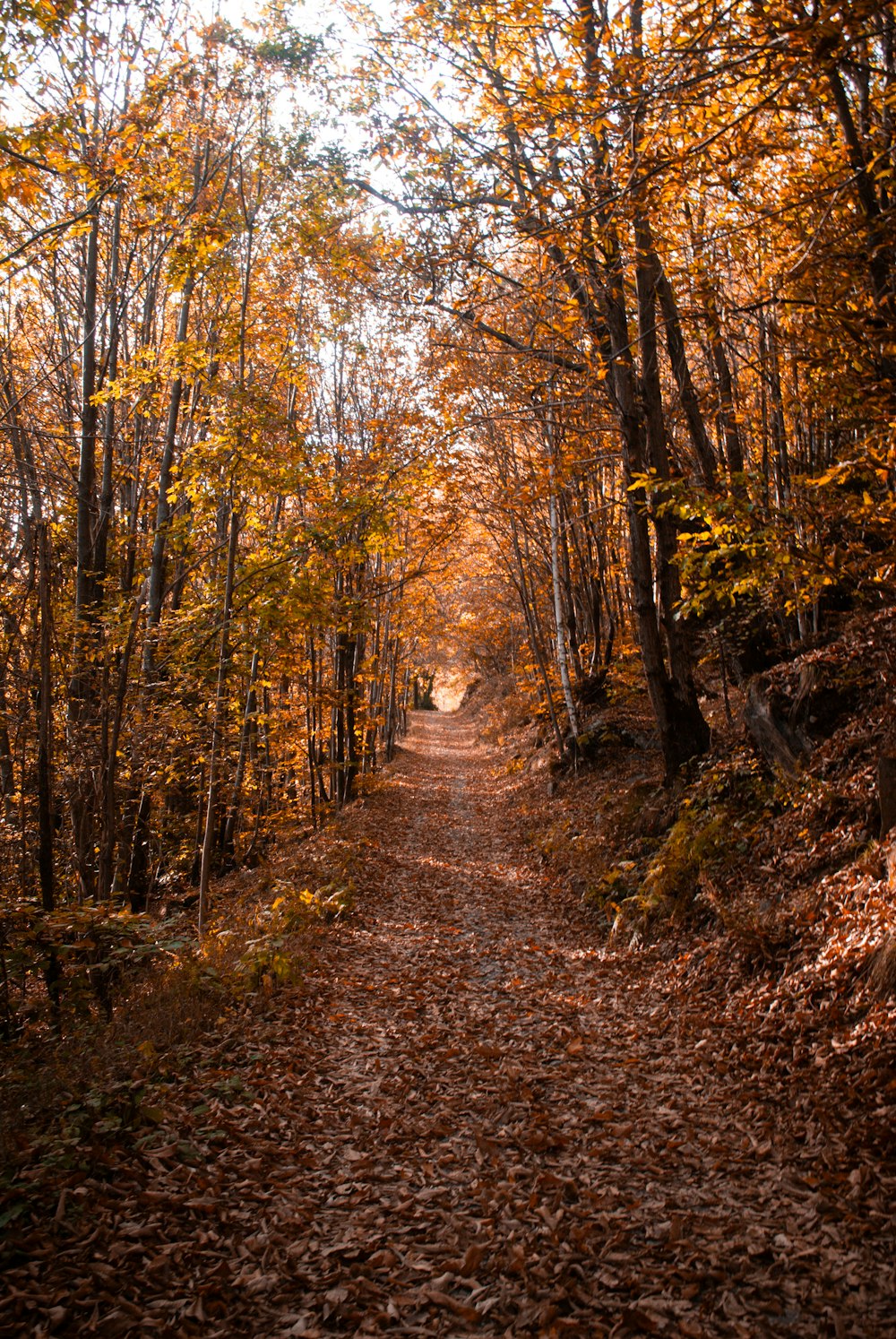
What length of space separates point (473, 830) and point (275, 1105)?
34.2 ft

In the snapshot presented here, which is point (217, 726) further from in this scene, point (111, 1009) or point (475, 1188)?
point (475, 1188)

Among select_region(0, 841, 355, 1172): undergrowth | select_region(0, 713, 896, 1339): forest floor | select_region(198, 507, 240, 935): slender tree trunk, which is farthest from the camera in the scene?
select_region(198, 507, 240, 935): slender tree trunk

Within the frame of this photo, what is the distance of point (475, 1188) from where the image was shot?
402 cm

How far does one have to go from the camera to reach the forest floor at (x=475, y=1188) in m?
3.15

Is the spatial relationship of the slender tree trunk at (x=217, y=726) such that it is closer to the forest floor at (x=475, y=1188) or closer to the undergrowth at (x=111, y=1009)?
the undergrowth at (x=111, y=1009)

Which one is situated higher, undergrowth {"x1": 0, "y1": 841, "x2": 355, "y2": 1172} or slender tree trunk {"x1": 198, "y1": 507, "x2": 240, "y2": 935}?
slender tree trunk {"x1": 198, "y1": 507, "x2": 240, "y2": 935}

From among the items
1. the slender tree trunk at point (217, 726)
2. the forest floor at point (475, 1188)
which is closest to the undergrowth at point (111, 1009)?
the forest floor at point (475, 1188)

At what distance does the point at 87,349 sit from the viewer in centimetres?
946

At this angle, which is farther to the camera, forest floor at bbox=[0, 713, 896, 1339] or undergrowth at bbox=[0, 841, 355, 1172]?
undergrowth at bbox=[0, 841, 355, 1172]

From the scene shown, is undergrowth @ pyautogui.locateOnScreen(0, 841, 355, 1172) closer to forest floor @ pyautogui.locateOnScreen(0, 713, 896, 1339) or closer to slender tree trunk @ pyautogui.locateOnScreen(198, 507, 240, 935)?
forest floor @ pyautogui.locateOnScreen(0, 713, 896, 1339)

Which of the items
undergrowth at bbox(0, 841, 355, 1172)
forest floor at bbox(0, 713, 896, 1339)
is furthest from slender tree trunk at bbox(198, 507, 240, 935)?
forest floor at bbox(0, 713, 896, 1339)

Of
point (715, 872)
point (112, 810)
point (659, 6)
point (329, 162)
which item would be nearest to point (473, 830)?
point (715, 872)

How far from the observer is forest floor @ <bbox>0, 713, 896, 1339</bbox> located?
315cm

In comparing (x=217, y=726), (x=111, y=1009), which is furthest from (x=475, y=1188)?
(x=217, y=726)
